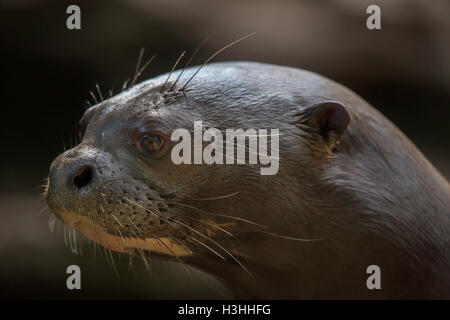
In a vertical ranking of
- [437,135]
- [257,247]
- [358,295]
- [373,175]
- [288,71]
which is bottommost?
[358,295]

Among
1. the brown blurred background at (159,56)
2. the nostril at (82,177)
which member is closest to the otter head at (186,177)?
the nostril at (82,177)

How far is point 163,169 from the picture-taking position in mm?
1831

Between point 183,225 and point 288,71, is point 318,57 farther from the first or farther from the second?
point 183,225

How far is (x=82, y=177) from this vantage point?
5.90 ft

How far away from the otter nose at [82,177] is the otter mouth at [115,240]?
0.27ft

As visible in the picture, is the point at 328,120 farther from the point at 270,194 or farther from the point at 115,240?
the point at 115,240

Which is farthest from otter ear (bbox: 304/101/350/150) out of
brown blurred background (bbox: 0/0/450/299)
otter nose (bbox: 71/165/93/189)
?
brown blurred background (bbox: 0/0/450/299)

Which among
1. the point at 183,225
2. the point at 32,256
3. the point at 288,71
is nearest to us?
the point at 183,225

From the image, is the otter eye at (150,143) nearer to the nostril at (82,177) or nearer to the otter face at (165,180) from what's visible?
the otter face at (165,180)

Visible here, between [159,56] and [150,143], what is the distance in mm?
2780

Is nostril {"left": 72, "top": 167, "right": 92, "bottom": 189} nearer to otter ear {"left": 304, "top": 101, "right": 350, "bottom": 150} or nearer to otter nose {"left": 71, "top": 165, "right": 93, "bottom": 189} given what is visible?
otter nose {"left": 71, "top": 165, "right": 93, "bottom": 189}

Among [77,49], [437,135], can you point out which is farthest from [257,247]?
[437,135]

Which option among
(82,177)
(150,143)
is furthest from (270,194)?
(82,177)
